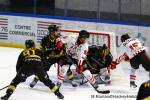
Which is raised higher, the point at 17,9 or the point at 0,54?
the point at 17,9

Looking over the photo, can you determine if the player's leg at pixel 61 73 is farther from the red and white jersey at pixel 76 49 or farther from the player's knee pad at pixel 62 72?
the red and white jersey at pixel 76 49

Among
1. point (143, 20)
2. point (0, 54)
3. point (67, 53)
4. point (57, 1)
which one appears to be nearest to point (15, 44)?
point (0, 54)

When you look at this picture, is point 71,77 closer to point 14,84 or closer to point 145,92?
point 14,84

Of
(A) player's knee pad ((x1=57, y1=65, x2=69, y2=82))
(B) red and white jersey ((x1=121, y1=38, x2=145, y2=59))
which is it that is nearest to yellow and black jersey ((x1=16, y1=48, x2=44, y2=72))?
(A) player's knee pad ((x1=57, y1=65, x2=69, y2=82))

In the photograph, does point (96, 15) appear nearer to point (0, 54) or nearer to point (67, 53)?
point (0, 54)

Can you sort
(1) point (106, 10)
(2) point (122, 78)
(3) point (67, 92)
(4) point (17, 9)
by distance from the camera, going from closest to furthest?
1. (3) point (67, 92)
2. (2) point (122, 78)
3. (1) point (106, 10)
4. (4) point (17, 9)

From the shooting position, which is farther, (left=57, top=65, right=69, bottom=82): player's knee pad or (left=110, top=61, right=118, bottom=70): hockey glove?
(left=110, top=61, right=118, bottom=70): hockey glove

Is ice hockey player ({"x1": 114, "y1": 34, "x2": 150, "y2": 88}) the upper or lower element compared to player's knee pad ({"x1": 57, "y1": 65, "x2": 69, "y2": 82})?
upper

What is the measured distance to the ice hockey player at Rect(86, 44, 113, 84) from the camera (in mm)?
9125

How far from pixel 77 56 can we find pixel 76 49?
0.14 meters

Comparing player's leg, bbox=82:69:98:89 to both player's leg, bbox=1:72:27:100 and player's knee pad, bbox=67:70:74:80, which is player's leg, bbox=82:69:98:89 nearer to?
player's knee pad, bbox=67:70:74:80

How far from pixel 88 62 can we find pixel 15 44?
16.3 feet

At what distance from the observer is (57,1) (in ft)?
48.5

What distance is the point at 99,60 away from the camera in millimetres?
9156
